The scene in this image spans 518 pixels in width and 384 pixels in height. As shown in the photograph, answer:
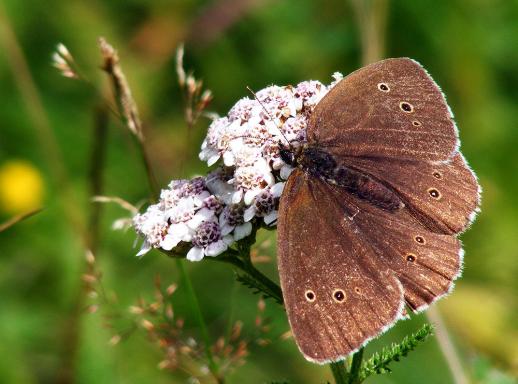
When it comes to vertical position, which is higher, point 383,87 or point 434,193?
point 383,87

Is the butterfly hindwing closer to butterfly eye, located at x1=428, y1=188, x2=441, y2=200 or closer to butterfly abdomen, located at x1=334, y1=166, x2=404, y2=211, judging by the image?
butterfly abdomen, located at x1=334, y1=166, x2=404, y2=211

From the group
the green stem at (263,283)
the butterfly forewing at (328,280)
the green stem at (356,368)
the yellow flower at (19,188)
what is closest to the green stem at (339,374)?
the green stem at (356,368)

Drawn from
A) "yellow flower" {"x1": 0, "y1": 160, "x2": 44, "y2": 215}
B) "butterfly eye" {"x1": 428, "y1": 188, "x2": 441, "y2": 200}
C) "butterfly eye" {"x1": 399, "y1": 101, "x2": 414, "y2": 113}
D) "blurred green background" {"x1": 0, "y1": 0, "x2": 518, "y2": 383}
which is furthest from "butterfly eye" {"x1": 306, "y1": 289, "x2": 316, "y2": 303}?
"yellow flower" {"x1": 0, "y1": 160, "x2": 44, "y2": 215}

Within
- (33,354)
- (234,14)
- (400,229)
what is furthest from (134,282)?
(400,229)

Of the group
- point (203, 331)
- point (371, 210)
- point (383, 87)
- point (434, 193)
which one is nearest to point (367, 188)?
point (371, 210)

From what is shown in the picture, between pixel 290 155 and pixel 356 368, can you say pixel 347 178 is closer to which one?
pixel 290 155

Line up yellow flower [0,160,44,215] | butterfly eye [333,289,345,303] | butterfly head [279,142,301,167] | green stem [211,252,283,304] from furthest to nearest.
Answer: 1. yellow flower [0,160,44,215]
2. butterfly head [279,142,301,167]
3. green stem [211,252,283,304]
4. butterfly eye [333,289,345,303]
